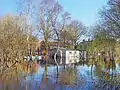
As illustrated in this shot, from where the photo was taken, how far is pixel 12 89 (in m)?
13.7

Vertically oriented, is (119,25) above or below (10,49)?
above

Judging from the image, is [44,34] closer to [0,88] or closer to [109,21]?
[109,21]

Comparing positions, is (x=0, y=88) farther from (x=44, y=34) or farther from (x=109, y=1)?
(x=44, y=34)

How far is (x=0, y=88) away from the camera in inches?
553

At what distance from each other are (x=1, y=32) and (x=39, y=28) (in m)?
21.0

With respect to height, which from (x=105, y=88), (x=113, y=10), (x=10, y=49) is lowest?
(x=105, y=88)

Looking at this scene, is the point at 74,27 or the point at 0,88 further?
the point at 74,27

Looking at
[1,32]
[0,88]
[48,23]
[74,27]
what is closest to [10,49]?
[1,32]

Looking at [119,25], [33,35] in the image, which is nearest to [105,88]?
[119,25]

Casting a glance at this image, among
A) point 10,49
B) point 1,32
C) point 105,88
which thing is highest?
point 1,32

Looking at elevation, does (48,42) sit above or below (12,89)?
above

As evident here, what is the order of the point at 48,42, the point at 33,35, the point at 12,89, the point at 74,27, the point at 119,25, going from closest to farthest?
the point at 12,89 → the point at 119,25 → the point at 33,35 → the point at 48,42 → the point at 74,27

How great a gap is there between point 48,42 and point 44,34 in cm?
412

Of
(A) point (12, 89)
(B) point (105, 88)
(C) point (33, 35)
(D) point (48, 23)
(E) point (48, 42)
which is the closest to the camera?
(A) point (12, 89)
